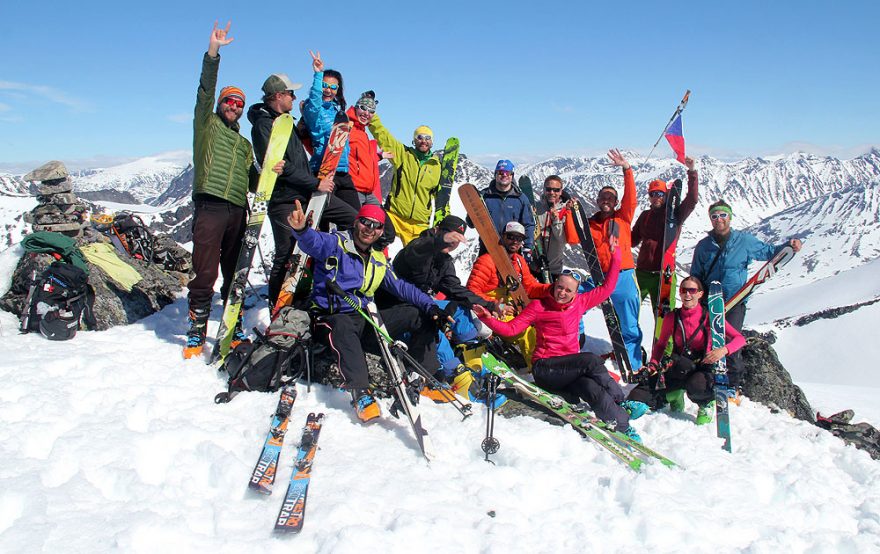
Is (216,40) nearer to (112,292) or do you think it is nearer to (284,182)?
(284,182)

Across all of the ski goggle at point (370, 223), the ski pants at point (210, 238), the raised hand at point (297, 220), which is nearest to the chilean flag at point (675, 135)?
the ski goggle at point (370, 223)

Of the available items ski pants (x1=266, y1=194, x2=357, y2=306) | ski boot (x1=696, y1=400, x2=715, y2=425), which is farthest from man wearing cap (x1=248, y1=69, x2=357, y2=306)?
ski boot (x1=696, y1=400, x2=715, y2=425)

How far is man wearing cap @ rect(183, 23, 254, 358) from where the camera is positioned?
628 cm

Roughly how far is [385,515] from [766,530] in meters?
3.22

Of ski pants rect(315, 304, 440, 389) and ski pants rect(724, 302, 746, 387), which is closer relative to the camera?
ski pants rect(315, 304, 440, 389)

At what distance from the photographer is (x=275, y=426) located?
515 centimetres

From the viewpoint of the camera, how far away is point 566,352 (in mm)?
6680

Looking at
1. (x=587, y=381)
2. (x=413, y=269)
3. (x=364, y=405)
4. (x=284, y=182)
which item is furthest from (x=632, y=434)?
(x=284, y=182)

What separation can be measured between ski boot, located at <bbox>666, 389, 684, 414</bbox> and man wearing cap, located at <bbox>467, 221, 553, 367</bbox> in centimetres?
200

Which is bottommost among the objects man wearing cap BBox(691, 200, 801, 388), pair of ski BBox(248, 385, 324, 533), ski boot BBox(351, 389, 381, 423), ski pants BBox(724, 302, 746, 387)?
pair of ski BBox(248, 385, 324, 533)

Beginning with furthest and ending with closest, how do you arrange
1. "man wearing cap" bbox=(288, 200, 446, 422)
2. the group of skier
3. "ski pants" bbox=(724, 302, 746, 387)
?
"ski pants" bbox=(724, 302, 746, 387) < the group of skier < "man wearing cap" bbox=(288, 200, 446, 422)

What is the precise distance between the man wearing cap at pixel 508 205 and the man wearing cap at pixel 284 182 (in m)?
2.43

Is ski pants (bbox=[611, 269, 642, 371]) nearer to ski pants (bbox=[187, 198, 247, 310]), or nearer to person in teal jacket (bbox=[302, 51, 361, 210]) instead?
person in teal jacket (bbox=[302, 51, 361, 210])

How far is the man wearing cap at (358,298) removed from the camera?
5.71m
